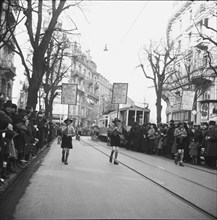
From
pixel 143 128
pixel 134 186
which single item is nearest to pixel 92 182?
pixel 134 186

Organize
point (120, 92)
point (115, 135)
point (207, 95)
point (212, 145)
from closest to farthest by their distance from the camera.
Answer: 1. point (115, 135)
2. point (212, 145)
3. point (120, 92)
4. point (207, 95)

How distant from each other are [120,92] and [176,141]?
15.0m

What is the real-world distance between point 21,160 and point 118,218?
6.85 meters

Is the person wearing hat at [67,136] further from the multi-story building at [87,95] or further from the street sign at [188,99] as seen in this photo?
the multi-story building at [87,95]

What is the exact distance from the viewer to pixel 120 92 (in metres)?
30.8

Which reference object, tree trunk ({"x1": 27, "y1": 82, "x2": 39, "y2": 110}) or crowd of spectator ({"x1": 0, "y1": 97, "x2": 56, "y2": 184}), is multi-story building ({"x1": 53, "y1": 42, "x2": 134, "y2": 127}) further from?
crowd of spectator ({"x1": 0, "y1": 97, "x2": 56, "y2": 184})

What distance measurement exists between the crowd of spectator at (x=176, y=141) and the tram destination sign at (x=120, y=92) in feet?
10.6

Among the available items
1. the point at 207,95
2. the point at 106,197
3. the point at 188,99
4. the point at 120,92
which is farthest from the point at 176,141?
the point at 207,95

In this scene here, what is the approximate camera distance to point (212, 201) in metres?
7.77

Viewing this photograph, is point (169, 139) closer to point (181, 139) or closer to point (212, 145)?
point (212, 145)

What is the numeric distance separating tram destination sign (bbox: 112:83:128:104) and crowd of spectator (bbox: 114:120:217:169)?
3.22 m

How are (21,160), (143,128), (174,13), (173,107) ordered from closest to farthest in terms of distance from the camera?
(21,160) → (143,128) → (174,13) → (173,107)

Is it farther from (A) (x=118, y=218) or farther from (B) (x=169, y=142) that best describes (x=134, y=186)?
(B) (x=169, y=142)

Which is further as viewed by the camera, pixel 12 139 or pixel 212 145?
pixel 212 145
